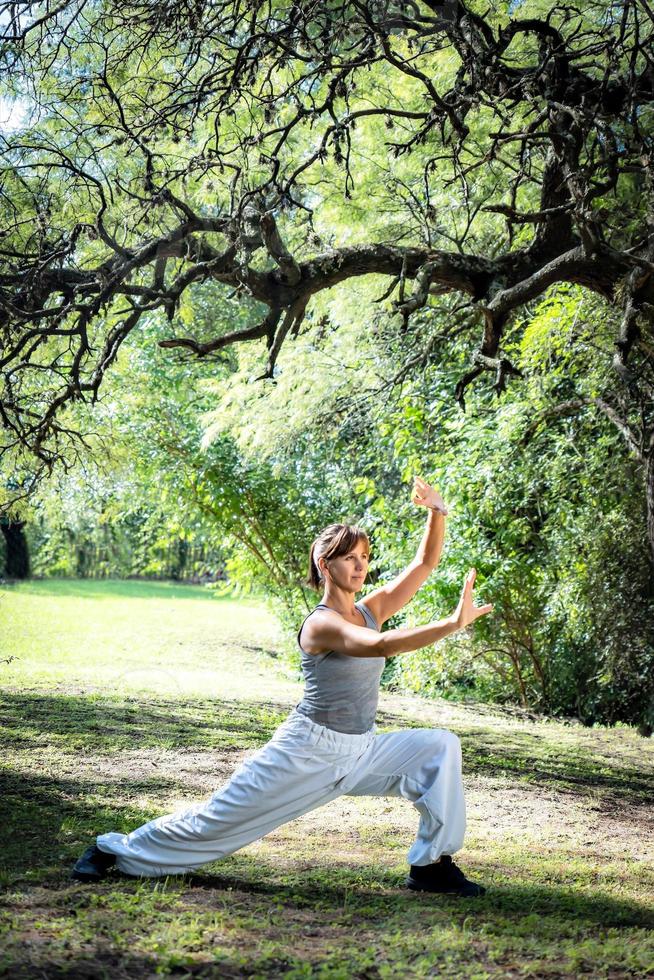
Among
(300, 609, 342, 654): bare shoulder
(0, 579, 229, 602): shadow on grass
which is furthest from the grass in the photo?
(0, 579, 229, 602): shadow on grass

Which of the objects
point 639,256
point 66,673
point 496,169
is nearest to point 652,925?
point 639,256

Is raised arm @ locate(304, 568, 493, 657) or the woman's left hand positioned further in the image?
the woman's left hand

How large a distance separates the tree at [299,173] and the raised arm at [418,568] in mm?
2358

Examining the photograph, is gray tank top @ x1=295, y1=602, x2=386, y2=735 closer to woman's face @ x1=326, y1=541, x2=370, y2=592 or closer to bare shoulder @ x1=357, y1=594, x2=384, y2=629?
woman's face @ x1=326, y1=541, x2=370, y2=592

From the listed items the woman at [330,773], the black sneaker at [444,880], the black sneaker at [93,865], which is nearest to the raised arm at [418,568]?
the woman at [330,773]

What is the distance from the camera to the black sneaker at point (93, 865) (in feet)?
13.7

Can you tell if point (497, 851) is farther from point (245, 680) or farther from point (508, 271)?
point (245, 680)

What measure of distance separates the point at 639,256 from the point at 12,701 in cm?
649

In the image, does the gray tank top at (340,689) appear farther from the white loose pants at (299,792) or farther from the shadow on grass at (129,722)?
the shadow on grass at (129,722)

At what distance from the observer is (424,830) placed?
422 cm

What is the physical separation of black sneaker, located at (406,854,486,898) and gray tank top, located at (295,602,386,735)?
2.22ft

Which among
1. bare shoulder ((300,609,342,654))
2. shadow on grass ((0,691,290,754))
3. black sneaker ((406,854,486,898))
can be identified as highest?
bare shoulder ((300,609,342,654))

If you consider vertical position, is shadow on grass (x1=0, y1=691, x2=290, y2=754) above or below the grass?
below

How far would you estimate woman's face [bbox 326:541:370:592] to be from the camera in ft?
13.9
